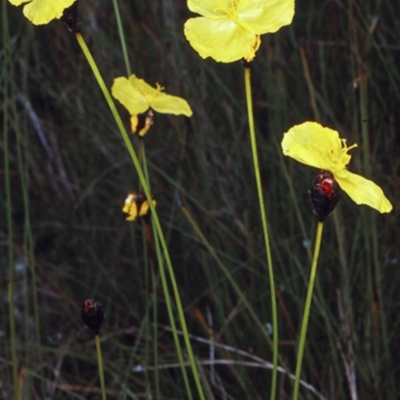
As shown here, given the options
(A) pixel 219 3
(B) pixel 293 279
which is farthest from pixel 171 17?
(A) pixel 219 3

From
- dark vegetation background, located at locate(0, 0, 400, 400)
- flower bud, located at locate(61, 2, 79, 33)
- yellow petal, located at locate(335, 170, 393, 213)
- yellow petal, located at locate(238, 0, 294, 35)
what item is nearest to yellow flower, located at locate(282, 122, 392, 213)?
yellow petal, located at locate(335, 170, 393, 213)

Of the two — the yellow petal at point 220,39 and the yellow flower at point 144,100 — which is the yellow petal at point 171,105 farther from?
the yellow petal at point 220,39

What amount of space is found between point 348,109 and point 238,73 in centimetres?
41

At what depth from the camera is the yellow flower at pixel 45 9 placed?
2.46ft

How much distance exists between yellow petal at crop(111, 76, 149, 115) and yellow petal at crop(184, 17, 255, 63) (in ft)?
Result: 0.80

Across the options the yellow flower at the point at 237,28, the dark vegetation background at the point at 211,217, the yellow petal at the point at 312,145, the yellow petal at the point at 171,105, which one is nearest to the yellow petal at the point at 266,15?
the yellow flower at the point at 237,28

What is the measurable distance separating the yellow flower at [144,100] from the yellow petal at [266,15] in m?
0.25

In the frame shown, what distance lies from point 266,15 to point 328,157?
0.16 m

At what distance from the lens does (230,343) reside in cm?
147

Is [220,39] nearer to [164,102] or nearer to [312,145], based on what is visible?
[312,145]

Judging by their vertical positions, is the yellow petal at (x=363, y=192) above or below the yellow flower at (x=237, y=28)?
Answer: below

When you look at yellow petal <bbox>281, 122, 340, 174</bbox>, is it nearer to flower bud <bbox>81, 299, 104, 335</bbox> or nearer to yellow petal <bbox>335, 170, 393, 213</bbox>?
yellow petal <bbox>335, 170, 393, 213</bbox>

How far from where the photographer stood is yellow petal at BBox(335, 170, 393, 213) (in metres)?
0.78

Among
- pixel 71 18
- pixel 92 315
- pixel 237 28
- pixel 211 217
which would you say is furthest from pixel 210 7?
pixel 211 217
